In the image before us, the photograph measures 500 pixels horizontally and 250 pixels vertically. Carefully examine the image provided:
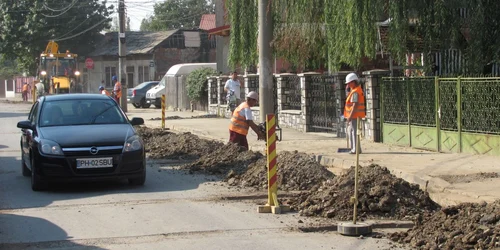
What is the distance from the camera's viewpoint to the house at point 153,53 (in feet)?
194

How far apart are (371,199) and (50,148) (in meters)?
5.05

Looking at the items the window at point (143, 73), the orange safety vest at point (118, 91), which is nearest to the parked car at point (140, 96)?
the orange safety vest at point (118, 91)

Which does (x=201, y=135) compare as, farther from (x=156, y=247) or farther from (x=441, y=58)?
(x=156, y=247)

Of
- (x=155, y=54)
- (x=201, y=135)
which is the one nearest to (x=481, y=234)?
(x=201, y=135)

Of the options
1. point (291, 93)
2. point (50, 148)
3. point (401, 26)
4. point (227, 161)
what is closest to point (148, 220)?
point (50, 148)

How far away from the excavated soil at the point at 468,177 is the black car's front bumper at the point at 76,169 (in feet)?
16.0

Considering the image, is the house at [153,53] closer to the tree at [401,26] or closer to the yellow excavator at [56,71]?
the yellow excavator at [56,71]

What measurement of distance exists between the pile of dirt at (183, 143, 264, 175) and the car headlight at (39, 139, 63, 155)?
10.5 feet

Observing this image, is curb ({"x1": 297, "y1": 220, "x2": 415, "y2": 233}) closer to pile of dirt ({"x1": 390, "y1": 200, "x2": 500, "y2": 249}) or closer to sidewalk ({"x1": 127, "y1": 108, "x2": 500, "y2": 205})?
pile of dirt ({"x1": 390, "y1": 200, "x2": 500, "y2": 249})

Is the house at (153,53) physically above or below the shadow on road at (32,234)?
above

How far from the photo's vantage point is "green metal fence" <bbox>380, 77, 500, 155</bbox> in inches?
562

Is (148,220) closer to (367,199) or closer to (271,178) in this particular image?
(271,178)

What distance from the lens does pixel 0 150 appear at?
65.4 ft

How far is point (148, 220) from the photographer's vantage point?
9.70m
